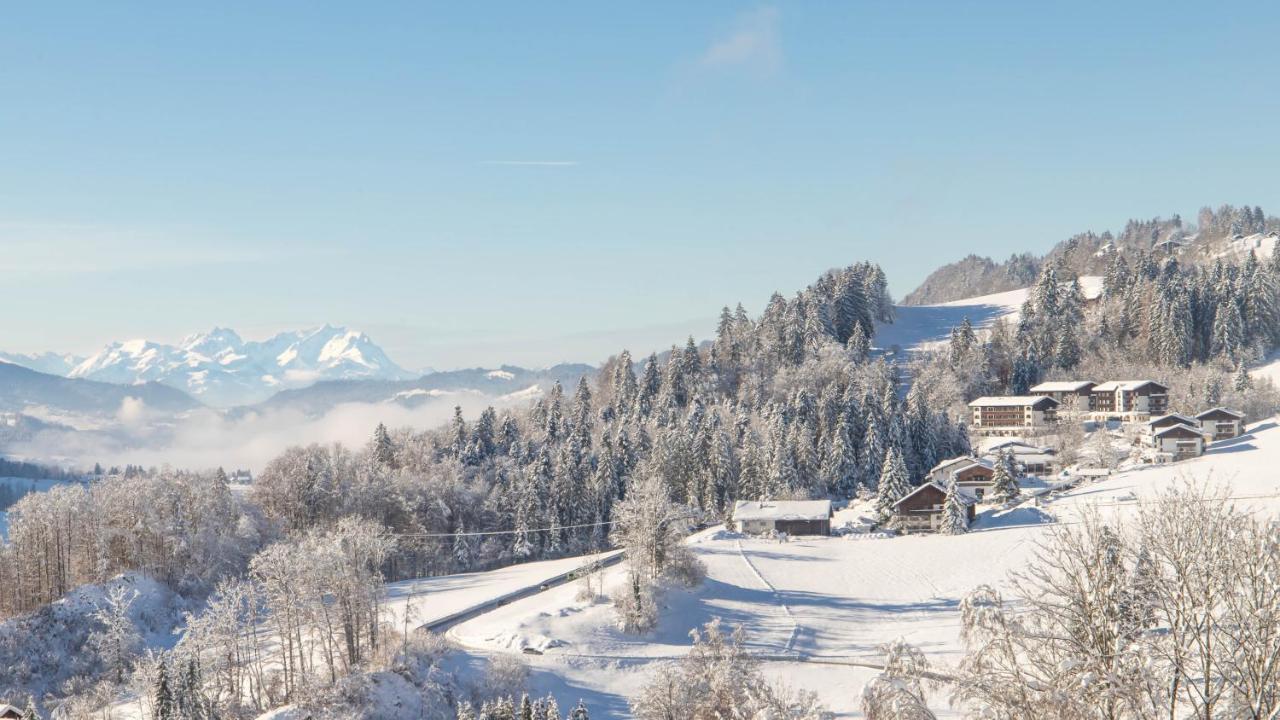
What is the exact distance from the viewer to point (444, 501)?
100 m

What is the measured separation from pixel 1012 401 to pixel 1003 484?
3465cm

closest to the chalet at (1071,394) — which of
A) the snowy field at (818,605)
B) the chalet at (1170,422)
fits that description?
the chalet at (1170,422)

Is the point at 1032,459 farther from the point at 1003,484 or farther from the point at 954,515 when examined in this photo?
the point at 954,515

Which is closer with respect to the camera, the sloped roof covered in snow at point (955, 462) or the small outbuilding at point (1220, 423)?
the sloped roof covered in snow at point (955, 462)

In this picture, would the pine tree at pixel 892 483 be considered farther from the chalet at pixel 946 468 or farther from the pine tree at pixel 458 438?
the pine tree at pixel 458 438

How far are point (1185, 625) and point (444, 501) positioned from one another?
92.3 m

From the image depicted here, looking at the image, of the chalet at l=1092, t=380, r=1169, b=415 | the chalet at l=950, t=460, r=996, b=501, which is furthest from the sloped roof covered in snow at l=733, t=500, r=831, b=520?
the chalet at l=1092, t=380, r=1169, b=415

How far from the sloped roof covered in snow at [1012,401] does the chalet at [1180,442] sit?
23152 mm

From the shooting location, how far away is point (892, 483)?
88.8 m

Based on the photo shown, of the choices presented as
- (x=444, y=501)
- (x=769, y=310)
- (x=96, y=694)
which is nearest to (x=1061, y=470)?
(x=769, y=310)

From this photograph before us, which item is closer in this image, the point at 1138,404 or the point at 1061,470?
the point at 1061,470

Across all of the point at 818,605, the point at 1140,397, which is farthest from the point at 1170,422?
the point at 818,605

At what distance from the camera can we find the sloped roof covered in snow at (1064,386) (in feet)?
393

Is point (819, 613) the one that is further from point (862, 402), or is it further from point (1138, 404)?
point (1138, 404)
